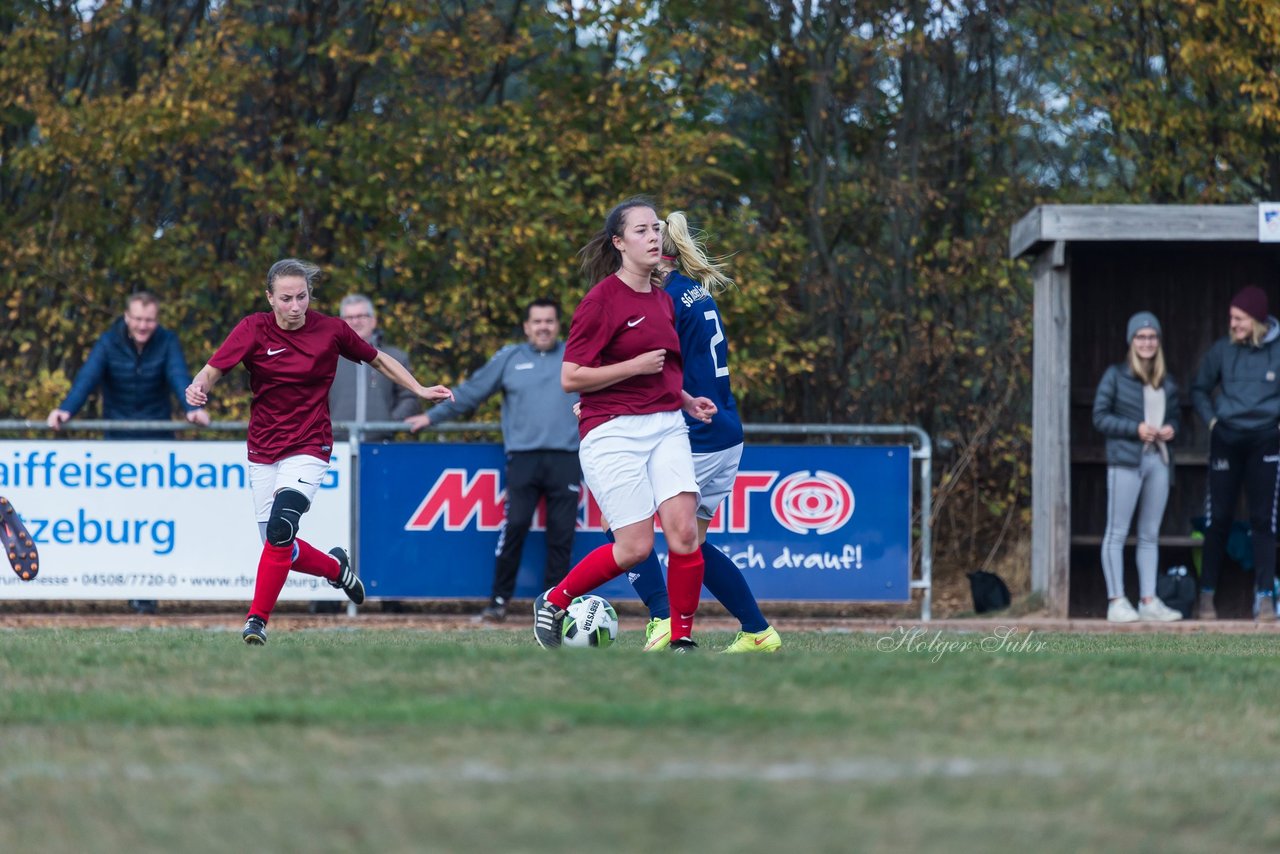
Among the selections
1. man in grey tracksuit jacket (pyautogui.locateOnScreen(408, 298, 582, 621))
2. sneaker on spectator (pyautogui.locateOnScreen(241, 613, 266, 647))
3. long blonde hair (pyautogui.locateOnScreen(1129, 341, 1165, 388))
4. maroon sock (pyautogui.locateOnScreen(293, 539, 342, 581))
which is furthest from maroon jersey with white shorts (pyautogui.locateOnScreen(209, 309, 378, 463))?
long blonde hair (pyautogui.locateOnScreen(1129, 341, 1165, 388))

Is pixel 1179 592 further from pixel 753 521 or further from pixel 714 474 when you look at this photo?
pixel 714 474

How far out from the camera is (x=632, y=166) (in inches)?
592

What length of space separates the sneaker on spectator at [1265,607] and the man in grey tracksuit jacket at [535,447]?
4931 mm

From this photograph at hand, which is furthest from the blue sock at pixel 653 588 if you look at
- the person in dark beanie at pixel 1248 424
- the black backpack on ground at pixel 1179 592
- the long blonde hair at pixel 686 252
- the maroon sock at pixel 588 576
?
the black backpack on ground at pixel 1179 592

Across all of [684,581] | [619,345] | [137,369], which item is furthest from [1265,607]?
[137,369]

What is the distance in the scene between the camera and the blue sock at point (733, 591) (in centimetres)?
809

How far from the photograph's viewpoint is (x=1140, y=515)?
13.1 m

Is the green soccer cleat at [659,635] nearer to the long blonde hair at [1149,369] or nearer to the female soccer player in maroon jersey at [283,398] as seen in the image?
the female soccer player in maroon jersey at [283,398]

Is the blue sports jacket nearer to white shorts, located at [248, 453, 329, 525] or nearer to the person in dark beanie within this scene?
white shorts, located at [248, 453, 329, 525]

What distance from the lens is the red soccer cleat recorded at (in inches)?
470

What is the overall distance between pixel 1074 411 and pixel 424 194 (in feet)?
18.7

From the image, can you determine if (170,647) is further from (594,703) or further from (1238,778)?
(1238,778)

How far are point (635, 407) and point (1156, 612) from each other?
6972 millimetres

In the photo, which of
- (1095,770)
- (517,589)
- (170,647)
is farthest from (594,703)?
(517,589)
